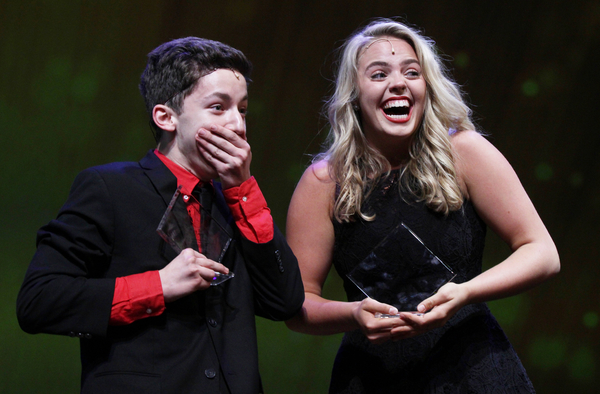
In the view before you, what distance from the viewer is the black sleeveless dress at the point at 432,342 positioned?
152 cm

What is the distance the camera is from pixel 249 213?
1349mm

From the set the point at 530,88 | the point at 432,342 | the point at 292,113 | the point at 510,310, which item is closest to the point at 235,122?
the point at 432,342

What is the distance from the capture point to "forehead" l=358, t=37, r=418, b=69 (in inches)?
69.7

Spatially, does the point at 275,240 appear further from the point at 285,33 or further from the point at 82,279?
the point at 285,33

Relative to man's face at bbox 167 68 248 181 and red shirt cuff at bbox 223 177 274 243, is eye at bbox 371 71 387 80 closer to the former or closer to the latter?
man's face at bbox 167 68 248 181

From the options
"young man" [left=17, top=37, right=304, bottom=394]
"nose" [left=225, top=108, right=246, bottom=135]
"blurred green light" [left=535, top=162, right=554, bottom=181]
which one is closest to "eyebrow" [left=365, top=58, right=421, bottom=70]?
"young man" [left=17, top=37, right=304, bottom=394]

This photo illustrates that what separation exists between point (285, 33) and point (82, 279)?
6.76ft

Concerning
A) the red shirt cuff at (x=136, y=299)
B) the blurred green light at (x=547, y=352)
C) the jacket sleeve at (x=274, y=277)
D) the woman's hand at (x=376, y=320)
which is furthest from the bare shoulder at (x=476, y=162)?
the blurred green light at (x=547, y=352)

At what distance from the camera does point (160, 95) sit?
4.83 feet

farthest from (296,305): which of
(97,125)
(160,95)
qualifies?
(97,125)

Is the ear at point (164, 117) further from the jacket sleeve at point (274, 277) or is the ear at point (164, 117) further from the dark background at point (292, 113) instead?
the dark background at point (292, 113)

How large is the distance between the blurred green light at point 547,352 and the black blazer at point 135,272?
7.92 feet

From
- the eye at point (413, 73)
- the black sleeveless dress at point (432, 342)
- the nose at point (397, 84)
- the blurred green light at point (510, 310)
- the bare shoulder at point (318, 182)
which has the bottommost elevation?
the blurred green light at point (510, 310)

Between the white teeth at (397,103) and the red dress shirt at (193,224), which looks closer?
the red dress shirt at (193,224)
